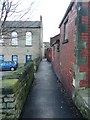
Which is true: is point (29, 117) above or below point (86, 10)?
below

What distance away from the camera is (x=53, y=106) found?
966cm

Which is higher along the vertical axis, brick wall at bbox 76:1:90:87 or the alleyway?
brick wall at bbox 76:1:90:87

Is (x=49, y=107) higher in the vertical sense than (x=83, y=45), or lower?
lower

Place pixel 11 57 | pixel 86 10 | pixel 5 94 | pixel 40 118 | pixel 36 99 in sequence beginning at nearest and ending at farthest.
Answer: pixel 5 94 → pixel 40 118 → pixel 86 10 → pixel 36 99 → pixel 11 57

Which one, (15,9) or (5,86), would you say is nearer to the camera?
(5,86)

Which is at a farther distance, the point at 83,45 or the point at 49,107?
the point at 83,45

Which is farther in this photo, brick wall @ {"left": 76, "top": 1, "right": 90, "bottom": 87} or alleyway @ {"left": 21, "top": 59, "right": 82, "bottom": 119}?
brick wall @ {"left": 76, "top": 1, "right": 90, "bottom": 87}

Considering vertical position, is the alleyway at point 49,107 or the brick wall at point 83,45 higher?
A: the brick wall at point 83,45

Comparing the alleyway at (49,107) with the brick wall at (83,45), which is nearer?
the alleyway at (49,107)

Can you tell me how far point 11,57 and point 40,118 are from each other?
120 feet

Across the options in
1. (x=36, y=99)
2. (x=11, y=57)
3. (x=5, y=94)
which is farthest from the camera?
(x=11, y=57)

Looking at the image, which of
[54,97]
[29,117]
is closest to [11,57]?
[54,97]

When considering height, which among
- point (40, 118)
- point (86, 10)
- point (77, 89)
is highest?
point (86, 10)

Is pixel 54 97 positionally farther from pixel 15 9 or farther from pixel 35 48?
pixel 35 48
